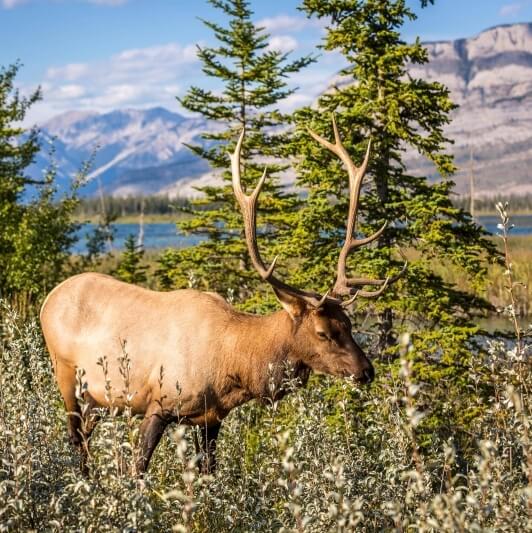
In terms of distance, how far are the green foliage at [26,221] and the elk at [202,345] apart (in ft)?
29.7

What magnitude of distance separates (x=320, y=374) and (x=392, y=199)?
2.56 metres

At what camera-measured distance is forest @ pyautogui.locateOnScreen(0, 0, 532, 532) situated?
335cm

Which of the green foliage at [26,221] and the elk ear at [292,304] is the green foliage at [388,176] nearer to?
the elk ear at [292,304]

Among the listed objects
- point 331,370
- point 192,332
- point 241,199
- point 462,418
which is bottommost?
point 462,418

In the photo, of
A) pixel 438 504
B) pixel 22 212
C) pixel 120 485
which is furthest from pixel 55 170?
pixel 438 504

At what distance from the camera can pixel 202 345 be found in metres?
6.01

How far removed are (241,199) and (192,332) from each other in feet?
4.25

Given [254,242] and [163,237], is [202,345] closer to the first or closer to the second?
[254,242]

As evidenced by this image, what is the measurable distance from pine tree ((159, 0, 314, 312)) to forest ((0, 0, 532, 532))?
0.05 m

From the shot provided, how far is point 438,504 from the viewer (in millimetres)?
2445

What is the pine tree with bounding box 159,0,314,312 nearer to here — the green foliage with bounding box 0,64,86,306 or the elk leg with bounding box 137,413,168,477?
the green foliage with bounding box 0,64,86,306

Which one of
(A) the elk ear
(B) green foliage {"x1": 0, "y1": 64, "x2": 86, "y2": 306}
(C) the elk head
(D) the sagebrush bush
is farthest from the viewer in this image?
(B) green foliage {"x1": 0, "y1": 64, "x2": 86, "y2": 306}

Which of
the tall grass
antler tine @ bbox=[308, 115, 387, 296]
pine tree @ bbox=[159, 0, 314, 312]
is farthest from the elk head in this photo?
pine tree @ bbox=[159, 0, 314, 312]

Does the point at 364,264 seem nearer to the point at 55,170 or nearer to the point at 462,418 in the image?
the point at 462,418
